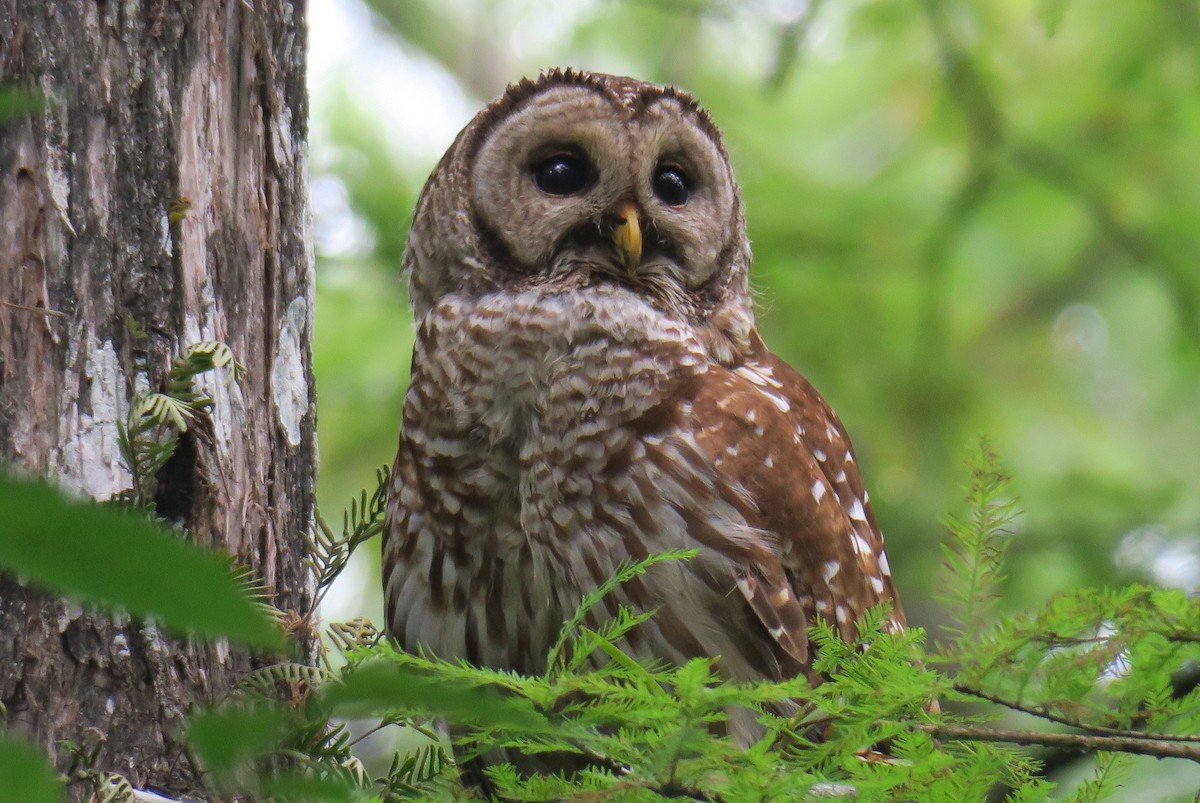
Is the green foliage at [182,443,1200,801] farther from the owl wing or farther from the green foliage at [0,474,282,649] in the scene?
the owl wing

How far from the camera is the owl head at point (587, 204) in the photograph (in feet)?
10.3

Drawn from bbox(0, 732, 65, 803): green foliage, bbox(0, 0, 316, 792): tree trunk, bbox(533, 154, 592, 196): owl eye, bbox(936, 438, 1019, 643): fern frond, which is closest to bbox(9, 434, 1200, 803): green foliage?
bbox(936, 438, 1019, 643): fern frond

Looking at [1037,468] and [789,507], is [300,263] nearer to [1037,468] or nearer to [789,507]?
[789,507]

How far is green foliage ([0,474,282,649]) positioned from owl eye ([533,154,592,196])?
2581mm

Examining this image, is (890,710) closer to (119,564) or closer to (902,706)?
(902,706)

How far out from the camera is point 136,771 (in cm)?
198

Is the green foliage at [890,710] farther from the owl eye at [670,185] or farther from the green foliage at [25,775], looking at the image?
the owl eye at [670,185]

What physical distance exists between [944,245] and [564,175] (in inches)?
117

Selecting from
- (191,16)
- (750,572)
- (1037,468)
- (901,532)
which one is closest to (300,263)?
(191,16)

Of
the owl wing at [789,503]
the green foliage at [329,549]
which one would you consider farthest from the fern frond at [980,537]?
the green foliage at [329,549]

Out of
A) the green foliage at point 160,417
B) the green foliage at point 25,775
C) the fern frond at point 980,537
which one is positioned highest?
the green foliage at point 160,417

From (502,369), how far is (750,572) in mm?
721

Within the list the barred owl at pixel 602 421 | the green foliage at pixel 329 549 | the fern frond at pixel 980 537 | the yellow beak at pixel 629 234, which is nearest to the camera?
the fern frond at pixel 980 537

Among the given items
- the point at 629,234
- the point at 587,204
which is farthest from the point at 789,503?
the point at 587,204
